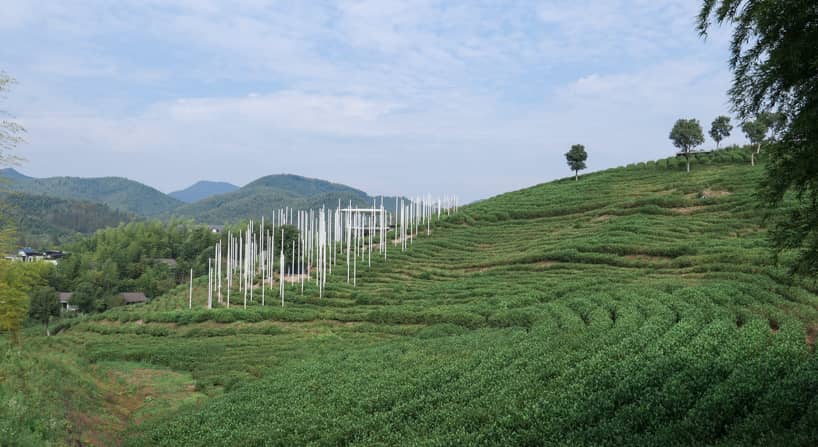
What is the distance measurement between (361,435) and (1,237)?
14.5 metres

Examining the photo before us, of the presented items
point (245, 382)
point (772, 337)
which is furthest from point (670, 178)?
point (245, 382)

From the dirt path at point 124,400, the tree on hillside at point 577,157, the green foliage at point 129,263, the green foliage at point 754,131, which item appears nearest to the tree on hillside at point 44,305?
the green foliage at point 129,263

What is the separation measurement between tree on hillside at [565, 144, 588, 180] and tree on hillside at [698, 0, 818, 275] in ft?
239

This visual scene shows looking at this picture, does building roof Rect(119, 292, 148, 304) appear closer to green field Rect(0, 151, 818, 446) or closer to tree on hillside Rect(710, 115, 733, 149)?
green field Rect(0, 151, 818, 446)

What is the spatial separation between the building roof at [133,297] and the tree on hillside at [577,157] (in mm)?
69678

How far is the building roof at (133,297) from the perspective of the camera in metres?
86.4

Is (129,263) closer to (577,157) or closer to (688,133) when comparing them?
(577,157)

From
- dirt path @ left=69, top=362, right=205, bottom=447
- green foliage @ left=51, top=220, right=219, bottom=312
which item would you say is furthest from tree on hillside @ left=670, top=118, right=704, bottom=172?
green foliage @ left=51, top=220, right=219, bottom=312

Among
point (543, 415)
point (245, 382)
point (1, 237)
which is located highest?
point (1, 237)

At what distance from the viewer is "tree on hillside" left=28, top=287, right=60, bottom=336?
77.8m

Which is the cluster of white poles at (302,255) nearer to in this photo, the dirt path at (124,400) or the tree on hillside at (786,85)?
the dirt path at (124,400)

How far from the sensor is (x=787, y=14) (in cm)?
926

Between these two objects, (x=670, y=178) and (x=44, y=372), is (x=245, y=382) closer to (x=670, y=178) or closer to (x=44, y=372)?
(x=44, y=372)

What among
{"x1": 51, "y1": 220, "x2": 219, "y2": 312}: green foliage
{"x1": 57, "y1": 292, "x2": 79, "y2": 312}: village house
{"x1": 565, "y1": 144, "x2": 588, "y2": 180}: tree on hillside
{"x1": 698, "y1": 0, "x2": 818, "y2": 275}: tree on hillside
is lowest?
{"x1": 57, "y1": 292, "x2": 79, "y2": 312}: village house
